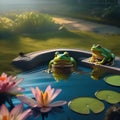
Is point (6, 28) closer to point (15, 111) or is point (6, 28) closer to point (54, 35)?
point (54, 35)

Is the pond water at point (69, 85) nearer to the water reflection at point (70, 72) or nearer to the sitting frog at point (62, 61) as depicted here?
the water reflection at point (70, 72)

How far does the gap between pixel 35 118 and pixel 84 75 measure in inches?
139

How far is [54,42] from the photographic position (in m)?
12.3

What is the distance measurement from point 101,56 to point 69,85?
6.28ft

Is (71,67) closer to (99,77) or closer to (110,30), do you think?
(99,77)

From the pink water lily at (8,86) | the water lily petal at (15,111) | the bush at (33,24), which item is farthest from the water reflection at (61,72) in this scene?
the water lily petal at (15,111)

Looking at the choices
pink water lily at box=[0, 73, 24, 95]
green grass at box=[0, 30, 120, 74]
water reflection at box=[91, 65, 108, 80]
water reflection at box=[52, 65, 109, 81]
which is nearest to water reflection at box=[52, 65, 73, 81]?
water reflection at box=[52, 65, 109, 81]

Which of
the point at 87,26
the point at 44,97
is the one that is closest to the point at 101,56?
the point at 44,97

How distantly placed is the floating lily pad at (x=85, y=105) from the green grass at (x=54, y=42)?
3422mm

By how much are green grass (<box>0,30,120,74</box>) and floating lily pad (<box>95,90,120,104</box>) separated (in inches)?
129

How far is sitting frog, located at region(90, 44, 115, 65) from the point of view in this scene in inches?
364

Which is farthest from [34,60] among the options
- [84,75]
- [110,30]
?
[110,30]

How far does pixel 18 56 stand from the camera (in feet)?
33.0

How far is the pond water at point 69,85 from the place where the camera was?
240 inches
